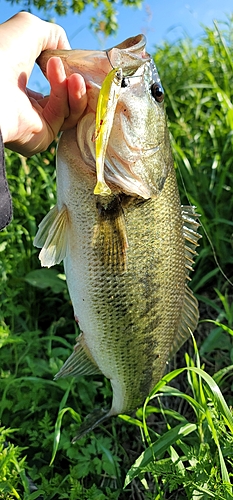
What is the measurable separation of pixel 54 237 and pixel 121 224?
237 millimetres

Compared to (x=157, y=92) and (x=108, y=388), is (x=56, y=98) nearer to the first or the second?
(x=157, y=92)

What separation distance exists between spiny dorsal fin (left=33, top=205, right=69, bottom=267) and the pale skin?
28 centimetres

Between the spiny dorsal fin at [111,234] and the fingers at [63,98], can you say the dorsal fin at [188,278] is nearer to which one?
the spiny dorsal fin at [111,234]

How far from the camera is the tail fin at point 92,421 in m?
2.15

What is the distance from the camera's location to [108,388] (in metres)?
2.52

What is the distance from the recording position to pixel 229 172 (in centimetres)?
353

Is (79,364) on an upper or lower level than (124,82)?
lower

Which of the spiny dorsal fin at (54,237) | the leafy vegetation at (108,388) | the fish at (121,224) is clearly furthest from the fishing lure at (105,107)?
the leafy vegetation at (108,388)

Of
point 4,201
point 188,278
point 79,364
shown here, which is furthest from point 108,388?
point 4,201

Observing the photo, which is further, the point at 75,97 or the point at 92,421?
the point at 92,421

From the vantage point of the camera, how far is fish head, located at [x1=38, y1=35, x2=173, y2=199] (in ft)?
4.89

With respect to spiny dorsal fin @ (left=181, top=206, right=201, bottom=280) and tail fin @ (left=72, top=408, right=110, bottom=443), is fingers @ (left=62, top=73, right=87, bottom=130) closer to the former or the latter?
spiny dorsal fin @ (left=181, top=206, right=201, bottom=280)

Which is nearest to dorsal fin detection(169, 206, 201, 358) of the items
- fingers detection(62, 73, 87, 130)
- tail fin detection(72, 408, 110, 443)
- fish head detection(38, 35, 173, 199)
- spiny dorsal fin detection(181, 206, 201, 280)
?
spiny dorsal fin detection(181, 206, 201, 280)

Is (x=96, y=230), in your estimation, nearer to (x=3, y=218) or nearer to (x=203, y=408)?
(x=3, y=218)
